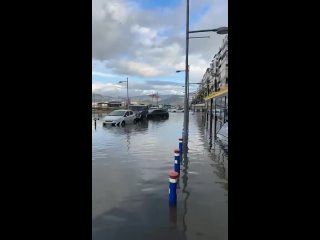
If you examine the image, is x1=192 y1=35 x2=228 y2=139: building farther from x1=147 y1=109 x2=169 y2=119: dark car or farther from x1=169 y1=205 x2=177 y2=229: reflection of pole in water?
x1=169 y1=205 x2=177 y2=229: reflection of pole in water

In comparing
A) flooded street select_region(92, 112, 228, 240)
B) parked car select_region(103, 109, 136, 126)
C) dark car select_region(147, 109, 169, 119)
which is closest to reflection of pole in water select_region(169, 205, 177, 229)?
flooded street select_region(92, 112, 228, 240)

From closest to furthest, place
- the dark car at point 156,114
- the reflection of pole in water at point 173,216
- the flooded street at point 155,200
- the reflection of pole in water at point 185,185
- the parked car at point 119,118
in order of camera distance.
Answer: the flooded street at point 155,200
the reflection of pole in water at point 173,216
the reflection of pole in water at point 185,185
the parked car at point 119,118
the dark car at point 156,114

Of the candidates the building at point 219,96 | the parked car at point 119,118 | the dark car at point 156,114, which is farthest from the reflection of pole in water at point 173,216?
the dark car at point 156,114

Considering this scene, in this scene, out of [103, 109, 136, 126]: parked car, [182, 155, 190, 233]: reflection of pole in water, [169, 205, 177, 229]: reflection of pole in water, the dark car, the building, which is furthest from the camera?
the dark car

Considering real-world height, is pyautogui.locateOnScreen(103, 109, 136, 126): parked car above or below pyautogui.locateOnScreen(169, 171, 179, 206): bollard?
above

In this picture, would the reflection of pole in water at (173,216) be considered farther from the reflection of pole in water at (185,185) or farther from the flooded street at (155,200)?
the reflection of pole in water at (185,185)

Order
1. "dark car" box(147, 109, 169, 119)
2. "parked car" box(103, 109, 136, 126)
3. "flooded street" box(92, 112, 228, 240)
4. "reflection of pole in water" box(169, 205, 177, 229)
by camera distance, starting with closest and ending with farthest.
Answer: "flooded street" box(92, 112, 228, 240), "reflection of pole in water" box(169, 205, 177, 229), "parked car" box(103, 109, 136, 126), "dark car" box(147, 109, 169, 119)

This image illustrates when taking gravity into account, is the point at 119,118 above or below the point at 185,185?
above

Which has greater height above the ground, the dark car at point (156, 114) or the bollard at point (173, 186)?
the dark car at point (156, 114)

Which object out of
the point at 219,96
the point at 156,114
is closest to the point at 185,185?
the point at 219,96

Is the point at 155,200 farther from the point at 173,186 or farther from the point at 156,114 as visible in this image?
the point at 156,114
